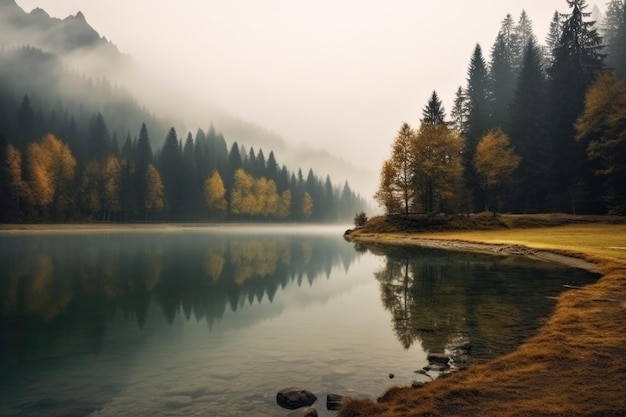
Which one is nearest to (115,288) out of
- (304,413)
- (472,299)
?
(304,413)

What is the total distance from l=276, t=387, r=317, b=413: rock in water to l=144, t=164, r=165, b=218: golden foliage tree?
101091 millimetres

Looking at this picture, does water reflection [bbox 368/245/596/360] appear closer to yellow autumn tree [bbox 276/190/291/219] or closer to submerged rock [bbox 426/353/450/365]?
submerged rock [bbox 426/353/450/365]

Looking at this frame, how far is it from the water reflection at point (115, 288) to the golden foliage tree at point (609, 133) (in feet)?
124

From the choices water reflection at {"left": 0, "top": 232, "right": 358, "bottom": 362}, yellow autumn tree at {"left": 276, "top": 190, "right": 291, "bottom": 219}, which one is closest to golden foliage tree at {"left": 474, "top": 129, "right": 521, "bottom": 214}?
water reflection at {"left": 0, "top": 232, "right": 358, "bottom": 362}

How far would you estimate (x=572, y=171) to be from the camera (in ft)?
191

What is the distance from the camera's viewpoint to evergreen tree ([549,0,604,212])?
2223 inches

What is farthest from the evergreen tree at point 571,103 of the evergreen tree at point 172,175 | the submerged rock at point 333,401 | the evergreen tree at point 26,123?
the evergreen tree at point 26,123

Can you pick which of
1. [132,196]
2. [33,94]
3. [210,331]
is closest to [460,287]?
[210,331]

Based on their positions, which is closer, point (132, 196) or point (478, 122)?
point (478, 122)

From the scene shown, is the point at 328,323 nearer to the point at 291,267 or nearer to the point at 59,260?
the point at 291,267

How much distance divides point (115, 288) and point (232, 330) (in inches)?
417

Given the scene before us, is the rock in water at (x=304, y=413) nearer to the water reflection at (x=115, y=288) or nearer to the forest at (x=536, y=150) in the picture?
the water reflection at (x=115, y=288)

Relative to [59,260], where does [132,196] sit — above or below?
above

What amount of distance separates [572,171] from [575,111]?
35.3 feet
